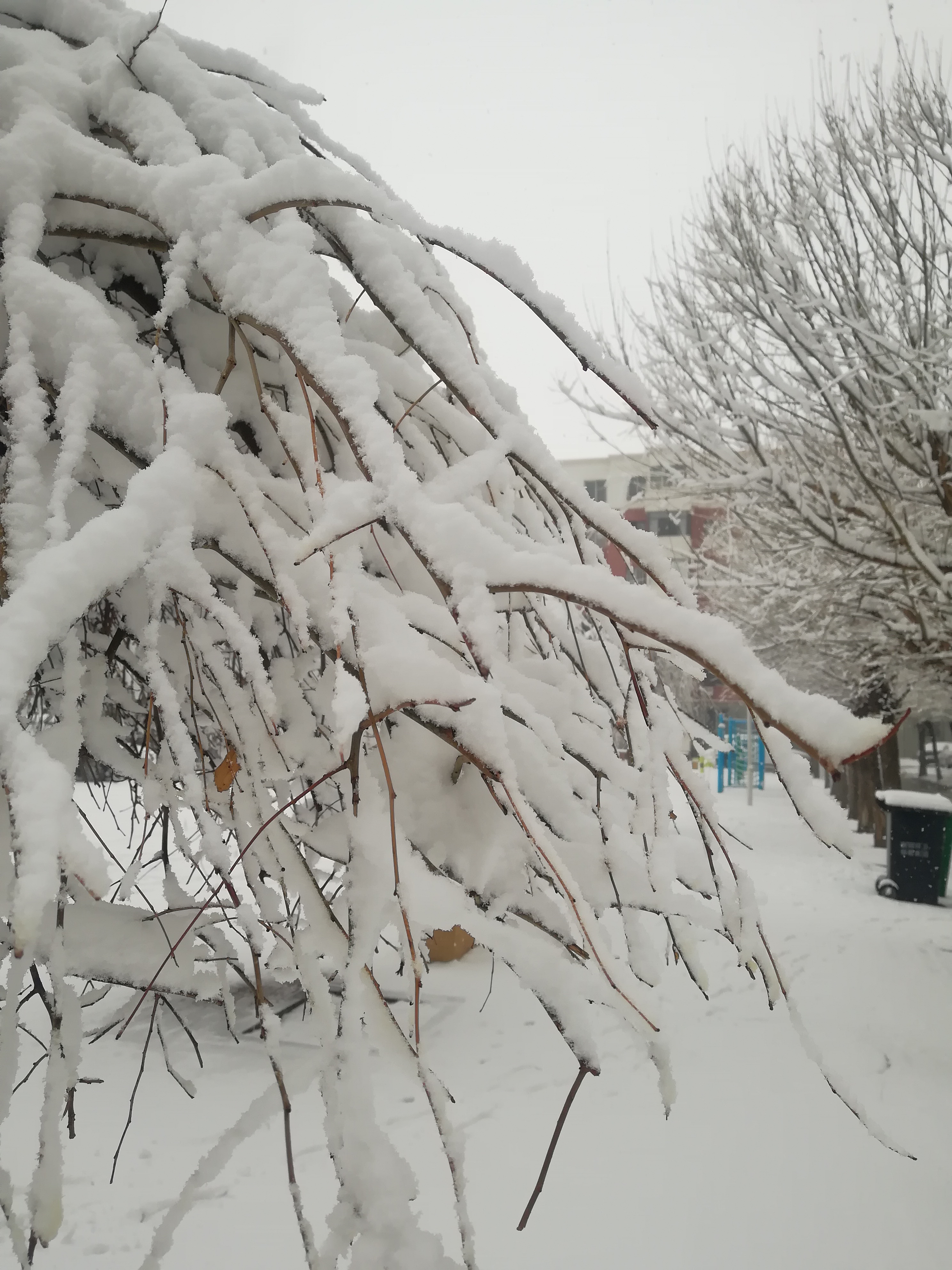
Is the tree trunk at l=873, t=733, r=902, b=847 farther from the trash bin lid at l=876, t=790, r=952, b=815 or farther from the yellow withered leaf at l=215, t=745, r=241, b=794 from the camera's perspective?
the yellow withered leaf at l=215, t=745, r=241, b=794

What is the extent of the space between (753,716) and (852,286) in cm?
553

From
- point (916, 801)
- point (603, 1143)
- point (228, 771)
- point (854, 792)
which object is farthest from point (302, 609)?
point (854, 792)

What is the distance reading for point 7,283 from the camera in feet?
2.25

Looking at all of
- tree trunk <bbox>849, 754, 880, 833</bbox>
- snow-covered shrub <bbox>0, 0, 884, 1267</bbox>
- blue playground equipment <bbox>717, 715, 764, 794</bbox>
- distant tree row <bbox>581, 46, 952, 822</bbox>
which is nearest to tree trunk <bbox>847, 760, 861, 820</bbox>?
tree trunk <bbox>849, 754, 880, 833</bbox>

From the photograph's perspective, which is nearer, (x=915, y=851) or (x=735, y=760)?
(x=915, y=851)

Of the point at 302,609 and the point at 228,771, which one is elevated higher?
the point at 302,609

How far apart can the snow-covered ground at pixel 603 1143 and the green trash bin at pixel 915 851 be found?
3278 millimetres

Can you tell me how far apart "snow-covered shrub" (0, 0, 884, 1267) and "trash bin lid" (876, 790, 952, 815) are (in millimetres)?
8234

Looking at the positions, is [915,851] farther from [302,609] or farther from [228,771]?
[302,609]

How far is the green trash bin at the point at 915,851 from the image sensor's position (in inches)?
320

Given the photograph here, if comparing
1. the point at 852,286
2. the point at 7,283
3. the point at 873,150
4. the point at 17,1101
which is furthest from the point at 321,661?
the point at 873,150

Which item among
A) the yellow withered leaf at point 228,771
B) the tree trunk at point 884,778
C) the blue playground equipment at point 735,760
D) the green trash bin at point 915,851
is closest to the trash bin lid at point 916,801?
the green trash bin at point 915,851

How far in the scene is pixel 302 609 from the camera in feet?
2.27

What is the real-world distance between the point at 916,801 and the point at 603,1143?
6087mm
